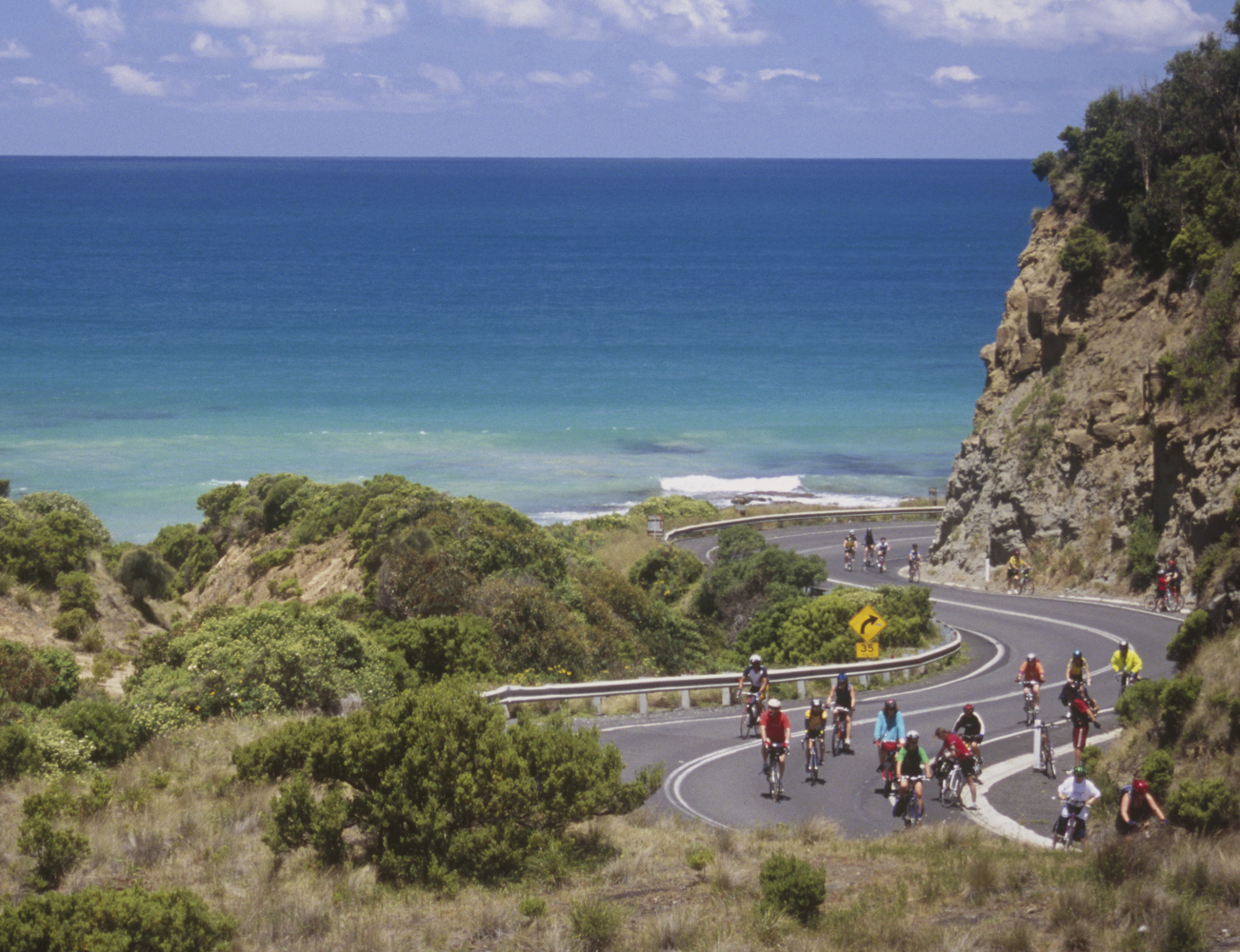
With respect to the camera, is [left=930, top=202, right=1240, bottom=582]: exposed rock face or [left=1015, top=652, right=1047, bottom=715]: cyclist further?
[left=930, top=202, right=1240, bottom=582]: exposed rock face

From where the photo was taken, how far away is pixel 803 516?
49219 millimetres

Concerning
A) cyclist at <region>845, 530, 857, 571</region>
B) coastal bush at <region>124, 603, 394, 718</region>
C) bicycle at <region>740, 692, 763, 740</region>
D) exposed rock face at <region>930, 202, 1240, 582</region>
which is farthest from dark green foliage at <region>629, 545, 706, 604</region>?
coastal bush at <region>124, 603, 394, 718</region>

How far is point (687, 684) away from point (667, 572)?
611 inches

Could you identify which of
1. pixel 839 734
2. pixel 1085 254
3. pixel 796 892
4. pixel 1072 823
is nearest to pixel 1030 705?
pixel 839 734

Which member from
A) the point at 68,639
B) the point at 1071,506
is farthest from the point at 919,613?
the point at 68,639

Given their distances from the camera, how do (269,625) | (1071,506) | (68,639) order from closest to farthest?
(269,625), (68,639), (1071,506)

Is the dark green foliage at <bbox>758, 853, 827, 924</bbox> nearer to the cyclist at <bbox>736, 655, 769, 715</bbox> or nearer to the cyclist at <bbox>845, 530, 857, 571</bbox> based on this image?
the cyclist at <bbox>736, 655, 769, 715</bbox>

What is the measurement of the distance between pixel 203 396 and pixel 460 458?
2187 centimetres

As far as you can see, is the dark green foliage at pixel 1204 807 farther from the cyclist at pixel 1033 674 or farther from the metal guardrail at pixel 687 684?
the metal guardrail at pixel 687 684

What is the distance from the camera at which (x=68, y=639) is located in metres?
24.0

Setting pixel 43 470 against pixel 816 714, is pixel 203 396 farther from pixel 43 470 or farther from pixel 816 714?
pixel 816 714

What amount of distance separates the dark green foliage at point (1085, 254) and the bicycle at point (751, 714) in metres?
22.9

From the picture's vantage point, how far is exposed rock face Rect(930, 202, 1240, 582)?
29438 millimetres

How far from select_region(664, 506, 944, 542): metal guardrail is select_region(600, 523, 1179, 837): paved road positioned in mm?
11588
